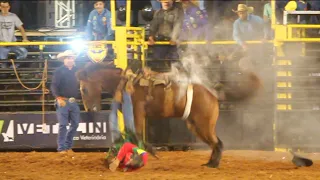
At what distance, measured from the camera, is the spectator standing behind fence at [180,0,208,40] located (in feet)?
42.3

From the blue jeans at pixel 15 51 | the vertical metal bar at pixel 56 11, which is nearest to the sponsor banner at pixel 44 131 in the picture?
the blue jeans at pixel 15 51

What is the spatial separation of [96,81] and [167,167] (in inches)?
63.3

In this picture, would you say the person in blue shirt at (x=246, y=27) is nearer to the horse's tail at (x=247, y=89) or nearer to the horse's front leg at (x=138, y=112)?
the horse's tail at (x=247, y=89)

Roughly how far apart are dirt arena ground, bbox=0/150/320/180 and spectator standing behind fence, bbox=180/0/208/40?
200 cm

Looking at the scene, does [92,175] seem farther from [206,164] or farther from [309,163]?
[309,163]

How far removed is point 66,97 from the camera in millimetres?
12070

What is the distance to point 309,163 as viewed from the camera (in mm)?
10656

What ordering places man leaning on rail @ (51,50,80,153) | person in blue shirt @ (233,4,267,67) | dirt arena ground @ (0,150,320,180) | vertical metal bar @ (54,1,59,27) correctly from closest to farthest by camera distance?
dirt arena ground @ (0,150,320,180), man leaning on rail @ (51,50,80,153), person in blue shirt @ (233,4,267,67), vertical metal bar @ (54,1,59,27)

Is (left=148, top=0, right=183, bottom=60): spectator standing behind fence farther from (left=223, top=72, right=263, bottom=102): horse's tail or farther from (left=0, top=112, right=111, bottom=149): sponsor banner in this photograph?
(left=223, top=72, right=263, bottom=102): horse's tail

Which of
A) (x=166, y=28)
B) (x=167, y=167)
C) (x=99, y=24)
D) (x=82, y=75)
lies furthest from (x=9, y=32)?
(x=167, y=167)

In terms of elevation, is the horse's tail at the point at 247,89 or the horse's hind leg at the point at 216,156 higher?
the horse's tail at the point at 247,89

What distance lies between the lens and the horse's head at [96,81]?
33.5ft

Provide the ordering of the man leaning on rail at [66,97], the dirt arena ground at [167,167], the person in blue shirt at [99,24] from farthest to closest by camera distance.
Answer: the person in blue shirt at [99,24] → the man leaning on rail at [66,97] → the dirt arena ground at [167,167]

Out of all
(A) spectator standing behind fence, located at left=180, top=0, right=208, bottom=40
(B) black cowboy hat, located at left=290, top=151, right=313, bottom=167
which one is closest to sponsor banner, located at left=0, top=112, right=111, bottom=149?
(A) spectator standing behind fence, located at left=180, top=0, right=208, bottom=40
